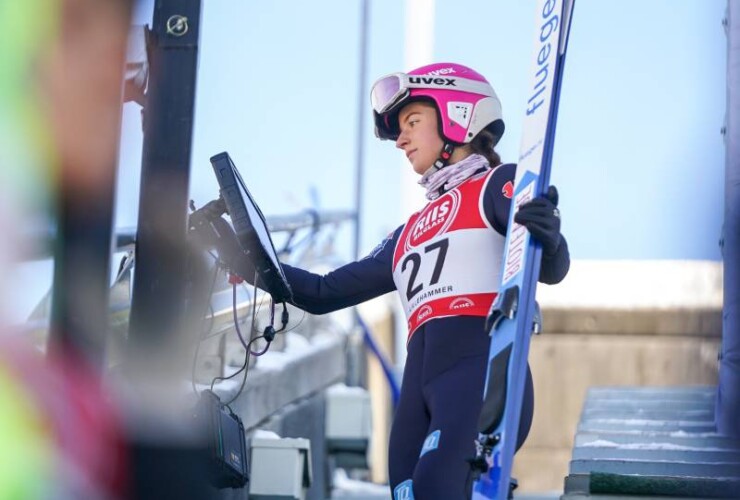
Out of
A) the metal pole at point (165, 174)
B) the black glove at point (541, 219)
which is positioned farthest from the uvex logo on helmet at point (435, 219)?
the metal pole at point (165, 174)

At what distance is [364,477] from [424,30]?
29.7ft

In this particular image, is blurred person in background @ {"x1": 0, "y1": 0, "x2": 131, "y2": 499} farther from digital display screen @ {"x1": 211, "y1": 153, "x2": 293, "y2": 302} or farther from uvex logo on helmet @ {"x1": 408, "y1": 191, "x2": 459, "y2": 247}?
uvex logo on helmet @ {"x1": 408, "y1": 191, "x2": 459, "y2": 247}

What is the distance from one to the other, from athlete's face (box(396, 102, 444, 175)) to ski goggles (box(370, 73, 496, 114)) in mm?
59

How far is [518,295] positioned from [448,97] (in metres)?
1.03

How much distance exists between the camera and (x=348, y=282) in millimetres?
5363

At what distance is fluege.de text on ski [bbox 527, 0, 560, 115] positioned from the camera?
459 centimetres

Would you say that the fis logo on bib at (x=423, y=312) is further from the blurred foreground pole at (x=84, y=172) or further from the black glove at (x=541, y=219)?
the blurred foreground pole at (x=84, y=172)

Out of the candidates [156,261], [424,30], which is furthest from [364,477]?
[424,30]

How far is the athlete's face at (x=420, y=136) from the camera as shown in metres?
5.13

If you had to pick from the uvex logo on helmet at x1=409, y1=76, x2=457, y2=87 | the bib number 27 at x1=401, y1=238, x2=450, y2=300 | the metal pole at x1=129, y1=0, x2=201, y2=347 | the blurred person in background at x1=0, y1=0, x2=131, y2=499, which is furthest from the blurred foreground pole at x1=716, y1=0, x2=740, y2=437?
the blurred person in background at x1=0, y1=0, x2=131, y2=499

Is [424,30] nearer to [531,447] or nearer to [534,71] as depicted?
[531,447]

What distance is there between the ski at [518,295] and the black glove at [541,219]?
4cm

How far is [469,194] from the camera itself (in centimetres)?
498

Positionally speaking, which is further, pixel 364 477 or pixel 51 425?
pixel 364 477
